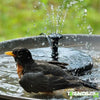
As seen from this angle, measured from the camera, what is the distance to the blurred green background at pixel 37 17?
841 centimetres

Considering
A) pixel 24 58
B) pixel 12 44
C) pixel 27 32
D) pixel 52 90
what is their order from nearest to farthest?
pixel 52 90
pixel 24 58
pixel 12 44
pixel 27 32

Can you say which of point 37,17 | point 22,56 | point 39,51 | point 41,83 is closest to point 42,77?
point 41,83

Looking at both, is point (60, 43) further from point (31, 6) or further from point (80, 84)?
point (31, 6)

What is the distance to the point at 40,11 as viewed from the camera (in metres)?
9.29

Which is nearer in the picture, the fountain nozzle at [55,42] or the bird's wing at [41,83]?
the bird's wing at [41,83]

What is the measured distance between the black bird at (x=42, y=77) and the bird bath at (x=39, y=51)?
150 mm

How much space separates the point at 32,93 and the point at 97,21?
5368mm

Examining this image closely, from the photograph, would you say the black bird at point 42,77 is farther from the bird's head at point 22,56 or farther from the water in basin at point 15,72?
the water in basin at point 15,72

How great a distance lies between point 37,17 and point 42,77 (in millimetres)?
5489

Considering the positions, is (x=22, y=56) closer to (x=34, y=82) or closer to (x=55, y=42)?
(x=34, y=82)

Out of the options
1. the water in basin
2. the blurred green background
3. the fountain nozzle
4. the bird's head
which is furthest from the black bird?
the blurred green background

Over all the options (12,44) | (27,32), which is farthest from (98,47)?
(27,32)

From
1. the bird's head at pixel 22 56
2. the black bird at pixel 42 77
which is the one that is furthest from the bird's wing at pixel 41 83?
the bird's head at pixel 22 56

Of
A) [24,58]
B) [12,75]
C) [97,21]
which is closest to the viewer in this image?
[24,58]
